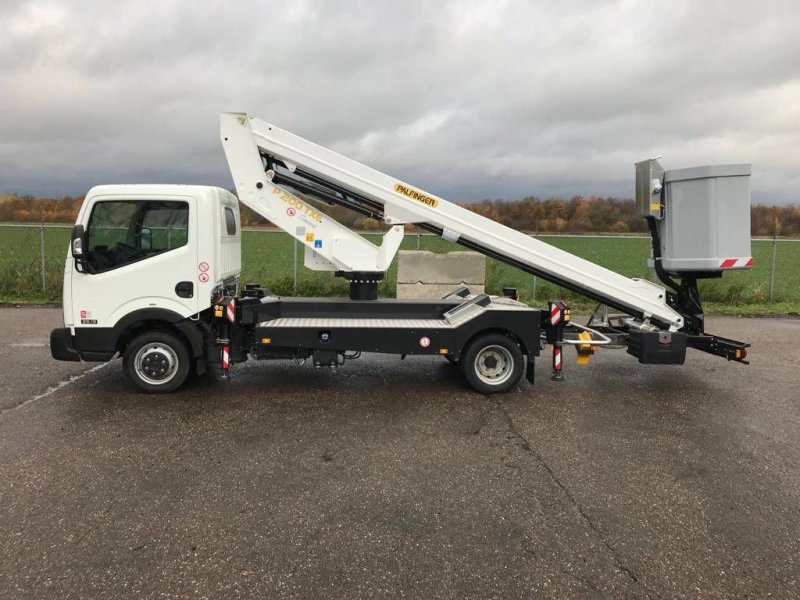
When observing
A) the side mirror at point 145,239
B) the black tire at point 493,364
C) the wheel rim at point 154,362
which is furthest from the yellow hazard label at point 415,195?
the wheel rim at point 154,362

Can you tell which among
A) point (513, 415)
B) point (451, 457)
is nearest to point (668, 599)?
point (451, 457)

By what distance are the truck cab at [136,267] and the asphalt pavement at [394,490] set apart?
797 millimetres

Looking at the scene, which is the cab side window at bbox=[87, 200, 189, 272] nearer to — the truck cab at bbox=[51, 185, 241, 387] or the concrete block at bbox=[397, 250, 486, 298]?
the truck cab at bbox=[51, 185, 241, 387]

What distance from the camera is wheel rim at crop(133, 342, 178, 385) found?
6.21 m

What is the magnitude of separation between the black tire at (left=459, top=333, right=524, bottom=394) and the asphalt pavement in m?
0.16

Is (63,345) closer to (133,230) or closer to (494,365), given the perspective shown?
(133,230)

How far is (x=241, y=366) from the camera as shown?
25.4 feet

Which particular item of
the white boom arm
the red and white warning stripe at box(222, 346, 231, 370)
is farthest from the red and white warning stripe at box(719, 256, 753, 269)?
the red and white warning stripe at box(222, 346, 231, 370)

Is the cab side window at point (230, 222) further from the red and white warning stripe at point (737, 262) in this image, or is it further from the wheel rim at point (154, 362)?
the red and white warning stripe at point (737, 262)

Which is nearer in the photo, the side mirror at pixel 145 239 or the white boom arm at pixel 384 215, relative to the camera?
the side mirror at pixel 145 239

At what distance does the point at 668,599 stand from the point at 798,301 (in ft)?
48.2

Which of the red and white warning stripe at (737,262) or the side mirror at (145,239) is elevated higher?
the side mirror at (145,239)

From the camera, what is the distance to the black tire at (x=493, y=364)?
21.1ft

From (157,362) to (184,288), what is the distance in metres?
0.90
